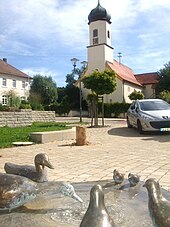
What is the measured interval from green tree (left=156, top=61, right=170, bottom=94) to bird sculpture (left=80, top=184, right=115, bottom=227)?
50136 millimetres

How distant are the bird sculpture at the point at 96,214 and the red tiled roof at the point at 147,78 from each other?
181 ft

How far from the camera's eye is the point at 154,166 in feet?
21.0

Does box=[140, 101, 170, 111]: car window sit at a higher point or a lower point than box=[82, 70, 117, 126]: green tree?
lower

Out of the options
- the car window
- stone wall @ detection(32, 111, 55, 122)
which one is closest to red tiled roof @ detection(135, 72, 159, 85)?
stone wall @ detection(32, 111, 55, 122)

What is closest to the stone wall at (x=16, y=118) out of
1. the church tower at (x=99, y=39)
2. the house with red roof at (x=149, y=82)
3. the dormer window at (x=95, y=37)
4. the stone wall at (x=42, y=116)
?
the stone wall at (x=42, y=116)

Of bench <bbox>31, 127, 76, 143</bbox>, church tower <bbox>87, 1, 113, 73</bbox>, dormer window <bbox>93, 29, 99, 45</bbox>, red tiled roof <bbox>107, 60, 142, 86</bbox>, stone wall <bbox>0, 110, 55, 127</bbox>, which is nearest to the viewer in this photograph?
bench <bbox>31, 127, 76, 143</bbox>

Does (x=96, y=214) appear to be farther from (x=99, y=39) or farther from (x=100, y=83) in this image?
(x=99, y=39)

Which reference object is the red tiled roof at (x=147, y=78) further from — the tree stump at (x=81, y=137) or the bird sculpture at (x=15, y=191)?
the bird sculpture at (x=15, y=191)

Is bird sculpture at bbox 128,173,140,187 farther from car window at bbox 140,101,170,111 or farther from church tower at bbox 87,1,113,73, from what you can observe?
church tower at bbox 87,1,113,73

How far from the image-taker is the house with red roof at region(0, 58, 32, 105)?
52562 millimetres

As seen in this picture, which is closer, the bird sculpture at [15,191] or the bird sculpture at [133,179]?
the bird sculpture at [15,191]

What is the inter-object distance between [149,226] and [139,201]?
83cm

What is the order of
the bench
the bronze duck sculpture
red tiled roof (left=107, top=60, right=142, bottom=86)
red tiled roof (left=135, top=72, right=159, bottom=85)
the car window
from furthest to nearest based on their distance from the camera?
red tiled roof (left=135, top=72, right=159, bottom=85) → red tiled roof (left=107, top=60, right=142, bottom=86) → the car window → the bench → the bronze duck sculpture

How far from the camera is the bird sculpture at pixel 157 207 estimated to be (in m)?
1.95
